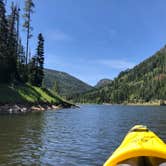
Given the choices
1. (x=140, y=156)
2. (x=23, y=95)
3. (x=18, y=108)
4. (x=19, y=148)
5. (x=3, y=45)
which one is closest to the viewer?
(x=140, y=156)

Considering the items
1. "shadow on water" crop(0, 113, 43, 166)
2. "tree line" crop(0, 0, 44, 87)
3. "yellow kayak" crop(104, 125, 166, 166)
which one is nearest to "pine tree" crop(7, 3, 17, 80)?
"tree line" crop(0, 0, 44, 87)

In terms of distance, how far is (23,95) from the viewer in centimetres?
6019

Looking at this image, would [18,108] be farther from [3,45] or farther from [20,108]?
[3,45]

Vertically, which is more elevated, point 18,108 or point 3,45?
point 3,45

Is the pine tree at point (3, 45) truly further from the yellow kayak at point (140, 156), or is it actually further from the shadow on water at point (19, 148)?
the yellow kayak at point (140, 156)

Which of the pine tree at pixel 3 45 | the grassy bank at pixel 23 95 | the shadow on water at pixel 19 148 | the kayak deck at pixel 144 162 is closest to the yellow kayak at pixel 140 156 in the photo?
the kayak deck at pixel 144 162

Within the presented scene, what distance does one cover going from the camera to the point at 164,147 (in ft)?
21.0

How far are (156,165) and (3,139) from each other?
53.4 ft

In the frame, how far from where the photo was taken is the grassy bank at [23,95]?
54528 millimetres

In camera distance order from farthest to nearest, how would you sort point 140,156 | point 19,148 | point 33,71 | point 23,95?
point 33,71 < point 23,95 < point 19,148 < point 140,156

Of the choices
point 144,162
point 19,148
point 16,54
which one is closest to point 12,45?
point 16,54

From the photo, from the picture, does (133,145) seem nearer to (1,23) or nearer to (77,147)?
(77,147)

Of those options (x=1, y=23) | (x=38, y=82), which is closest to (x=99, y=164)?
(x=1, y=23)

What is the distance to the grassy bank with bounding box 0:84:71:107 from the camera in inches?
2147
